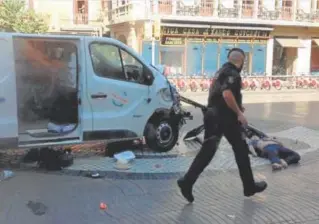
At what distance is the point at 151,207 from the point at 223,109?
1.42m

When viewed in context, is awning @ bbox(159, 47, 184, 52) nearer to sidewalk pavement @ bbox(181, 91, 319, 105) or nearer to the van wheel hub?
sidewalk pavement @ bbox(181, 91, 319, 105)

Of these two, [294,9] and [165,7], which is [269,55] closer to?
[294,9]

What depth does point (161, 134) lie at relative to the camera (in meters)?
8.59

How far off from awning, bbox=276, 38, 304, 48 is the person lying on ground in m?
26.3

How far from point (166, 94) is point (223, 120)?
3168mm

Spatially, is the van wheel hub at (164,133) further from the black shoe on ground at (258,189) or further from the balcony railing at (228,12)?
the balcony railing at (228,12)

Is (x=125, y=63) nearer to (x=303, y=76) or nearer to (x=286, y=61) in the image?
(x=303, y=76)

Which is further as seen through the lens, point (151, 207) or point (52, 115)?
point (52, 115)

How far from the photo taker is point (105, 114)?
26.0 feet

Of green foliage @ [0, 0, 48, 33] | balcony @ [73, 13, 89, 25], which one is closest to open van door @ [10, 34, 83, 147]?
green foliage @ [0, 0, 48, 33]

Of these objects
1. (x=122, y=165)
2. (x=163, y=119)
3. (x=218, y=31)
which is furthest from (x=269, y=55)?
(x=122, y=165)

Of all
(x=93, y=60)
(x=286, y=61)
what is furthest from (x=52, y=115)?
(x=286, y=61)

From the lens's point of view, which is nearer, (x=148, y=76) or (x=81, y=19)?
(x=148, y=76)

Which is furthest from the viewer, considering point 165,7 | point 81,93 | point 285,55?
point 285,55
